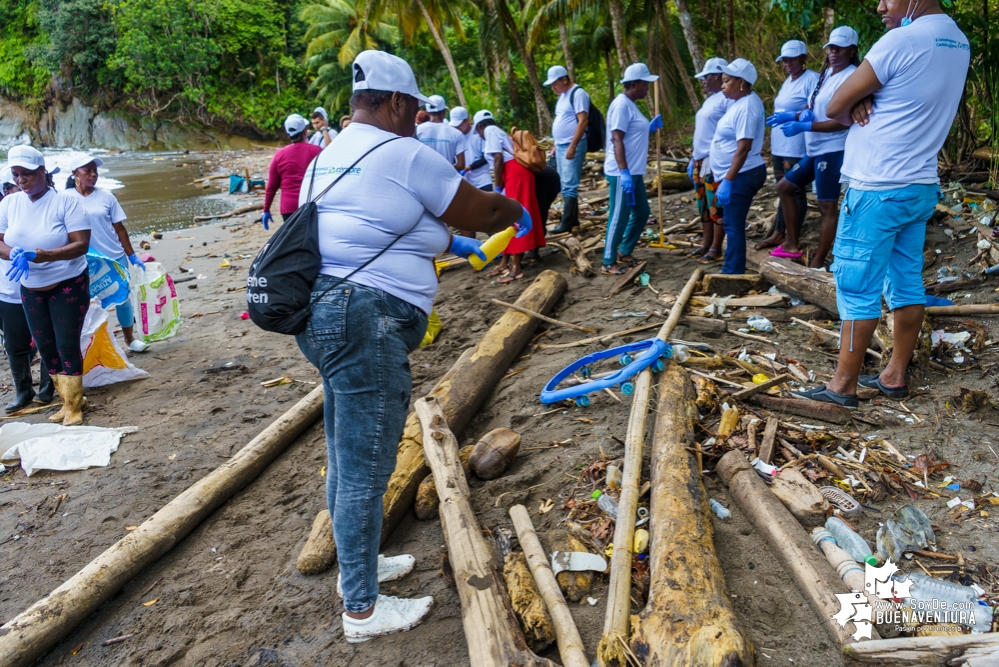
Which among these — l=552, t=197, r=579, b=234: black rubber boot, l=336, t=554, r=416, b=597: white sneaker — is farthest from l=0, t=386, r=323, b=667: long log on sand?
l=552, t=197, r=579, b=234: black rubber boot

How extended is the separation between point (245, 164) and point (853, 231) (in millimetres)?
29377

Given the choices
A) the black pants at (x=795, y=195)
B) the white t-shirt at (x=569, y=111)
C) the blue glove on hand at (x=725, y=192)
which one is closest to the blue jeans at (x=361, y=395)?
the blue glove on hand at (x=725, y=192)

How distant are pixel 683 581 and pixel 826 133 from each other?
4.84 metres

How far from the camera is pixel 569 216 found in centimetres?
916

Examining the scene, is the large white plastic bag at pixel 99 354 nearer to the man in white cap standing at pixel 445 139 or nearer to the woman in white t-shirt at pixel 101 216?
the woman in white t-shirt at pixel 101 216

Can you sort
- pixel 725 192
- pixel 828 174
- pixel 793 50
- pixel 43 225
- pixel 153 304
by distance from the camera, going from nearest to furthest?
pixel 43 225 < pixel 828 174 < pixel 725 192 < pixel 793 50 < pixel 153 304

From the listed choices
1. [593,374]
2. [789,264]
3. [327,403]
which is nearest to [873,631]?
[327,403]

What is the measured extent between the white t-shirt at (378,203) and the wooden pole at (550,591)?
1283mm

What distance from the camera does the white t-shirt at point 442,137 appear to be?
8391 millimetres

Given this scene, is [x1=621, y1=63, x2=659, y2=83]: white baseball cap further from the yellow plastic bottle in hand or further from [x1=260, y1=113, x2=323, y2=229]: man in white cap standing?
the yellow plastic bottle in hand

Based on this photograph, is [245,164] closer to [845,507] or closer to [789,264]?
[789,264]

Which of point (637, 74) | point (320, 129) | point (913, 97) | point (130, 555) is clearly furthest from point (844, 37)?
point (320, 129)

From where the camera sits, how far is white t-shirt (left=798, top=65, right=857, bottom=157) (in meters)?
5.79

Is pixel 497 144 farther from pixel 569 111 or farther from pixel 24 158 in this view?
pixel 24 158
